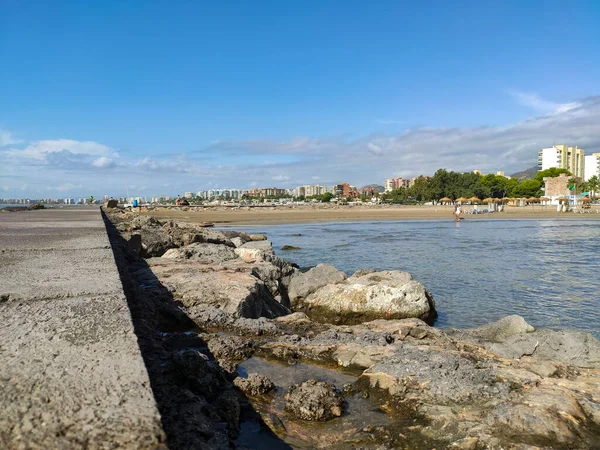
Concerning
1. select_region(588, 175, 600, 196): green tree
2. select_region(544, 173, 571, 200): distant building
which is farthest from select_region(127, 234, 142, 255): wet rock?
select_region(588, 175, 600, 196): green tree

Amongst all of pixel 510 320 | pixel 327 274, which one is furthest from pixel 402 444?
pixel 327 274

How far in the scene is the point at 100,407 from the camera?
1.66 metres

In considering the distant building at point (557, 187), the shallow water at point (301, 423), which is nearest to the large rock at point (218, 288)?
the shallow water at point (301, 423)

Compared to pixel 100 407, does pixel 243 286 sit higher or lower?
lower

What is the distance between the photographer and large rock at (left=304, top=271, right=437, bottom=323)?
23.6ft

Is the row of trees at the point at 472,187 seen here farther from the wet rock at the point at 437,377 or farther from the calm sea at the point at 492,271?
the wet rock at the point at 437,377

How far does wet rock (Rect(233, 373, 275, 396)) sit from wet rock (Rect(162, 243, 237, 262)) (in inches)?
200

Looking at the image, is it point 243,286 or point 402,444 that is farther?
point 243,286

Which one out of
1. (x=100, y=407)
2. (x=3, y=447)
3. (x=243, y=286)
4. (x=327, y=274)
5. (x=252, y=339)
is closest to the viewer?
(x=3, y=447)

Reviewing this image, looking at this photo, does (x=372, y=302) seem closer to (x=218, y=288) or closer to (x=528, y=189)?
(x=218, y=288)

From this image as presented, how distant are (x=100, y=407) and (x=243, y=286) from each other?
14.6 ft

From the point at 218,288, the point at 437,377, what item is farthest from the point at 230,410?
the point at 218,288

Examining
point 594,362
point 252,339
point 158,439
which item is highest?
point 158,439

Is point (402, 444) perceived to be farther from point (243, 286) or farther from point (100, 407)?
point (243, 286)
